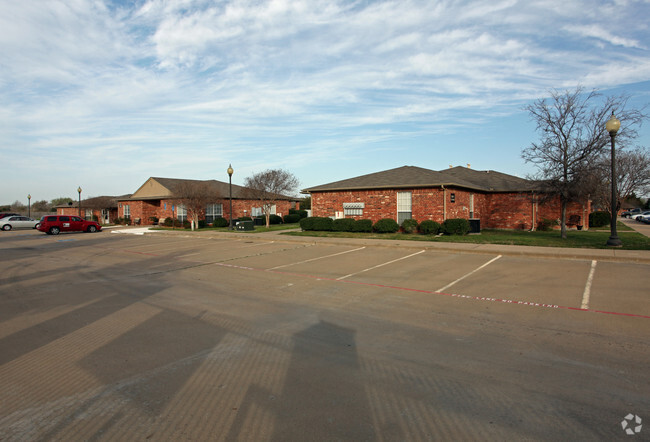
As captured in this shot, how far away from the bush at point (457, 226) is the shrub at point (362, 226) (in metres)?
4.69

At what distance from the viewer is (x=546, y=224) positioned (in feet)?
88.4

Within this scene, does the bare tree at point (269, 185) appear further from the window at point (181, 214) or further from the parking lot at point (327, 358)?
the parking lot at point (327, 358)

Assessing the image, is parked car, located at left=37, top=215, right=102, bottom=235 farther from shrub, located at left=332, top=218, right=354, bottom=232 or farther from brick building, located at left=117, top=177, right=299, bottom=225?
shrub, located at left=332, top=218, right=354, bottom=232

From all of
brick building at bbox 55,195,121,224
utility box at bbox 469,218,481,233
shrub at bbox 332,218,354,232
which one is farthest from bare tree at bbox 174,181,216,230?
utility box at bbox 469,218,481,233

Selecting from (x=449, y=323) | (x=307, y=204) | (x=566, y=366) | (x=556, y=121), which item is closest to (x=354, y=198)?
(x=556, y=121)

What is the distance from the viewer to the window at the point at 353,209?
89.2 ft

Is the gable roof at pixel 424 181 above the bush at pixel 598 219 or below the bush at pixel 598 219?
above

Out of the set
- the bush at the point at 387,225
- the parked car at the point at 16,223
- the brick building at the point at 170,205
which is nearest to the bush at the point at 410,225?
the bush at the point at 387,225

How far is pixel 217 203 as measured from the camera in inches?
1532

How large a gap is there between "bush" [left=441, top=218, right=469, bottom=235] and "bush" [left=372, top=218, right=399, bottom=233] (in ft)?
10.2

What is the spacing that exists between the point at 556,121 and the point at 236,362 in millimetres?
22197

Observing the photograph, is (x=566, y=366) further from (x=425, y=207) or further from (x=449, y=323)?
(x=425, y=207)

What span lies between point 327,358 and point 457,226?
63.1 feet

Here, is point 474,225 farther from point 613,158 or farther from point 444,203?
point 613,158
